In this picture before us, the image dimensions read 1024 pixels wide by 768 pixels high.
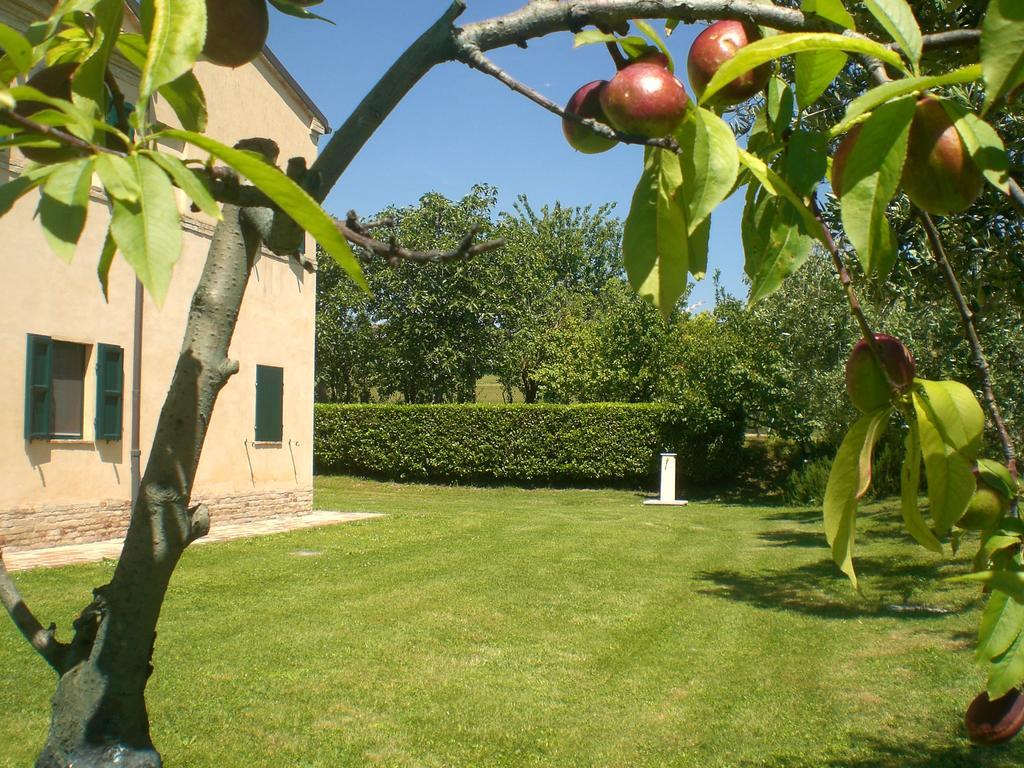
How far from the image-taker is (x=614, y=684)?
546cm

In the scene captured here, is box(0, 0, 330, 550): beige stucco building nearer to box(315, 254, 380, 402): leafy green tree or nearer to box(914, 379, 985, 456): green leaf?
box(914, 379, 985, 456): green leaf

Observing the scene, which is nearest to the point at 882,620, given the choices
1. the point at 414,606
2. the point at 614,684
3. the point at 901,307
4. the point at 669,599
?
the point at 669,599

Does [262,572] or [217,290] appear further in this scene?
[262,572]

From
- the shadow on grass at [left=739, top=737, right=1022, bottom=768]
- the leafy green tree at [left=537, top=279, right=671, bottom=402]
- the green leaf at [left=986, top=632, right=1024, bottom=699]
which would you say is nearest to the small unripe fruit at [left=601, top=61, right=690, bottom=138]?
the green leaf at [left=986, top=632, right=1024, bottom=699]

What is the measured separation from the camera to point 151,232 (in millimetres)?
520

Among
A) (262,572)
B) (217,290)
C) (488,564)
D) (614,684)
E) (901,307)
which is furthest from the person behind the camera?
(901,307)

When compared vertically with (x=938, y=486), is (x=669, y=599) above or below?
below

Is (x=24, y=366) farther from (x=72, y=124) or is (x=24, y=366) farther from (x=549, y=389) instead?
(x=549, y=389)

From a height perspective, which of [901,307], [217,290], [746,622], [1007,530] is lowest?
[746,622]

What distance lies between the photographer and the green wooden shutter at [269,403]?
12.0 m

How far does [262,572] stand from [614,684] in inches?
172

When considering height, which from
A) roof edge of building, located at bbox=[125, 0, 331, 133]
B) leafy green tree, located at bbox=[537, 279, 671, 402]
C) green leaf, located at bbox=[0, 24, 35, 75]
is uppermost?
roof edge of building, located at bbox=[125, 0, 331, 133]

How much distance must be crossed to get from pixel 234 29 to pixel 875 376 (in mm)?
695

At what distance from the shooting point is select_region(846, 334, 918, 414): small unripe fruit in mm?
801
